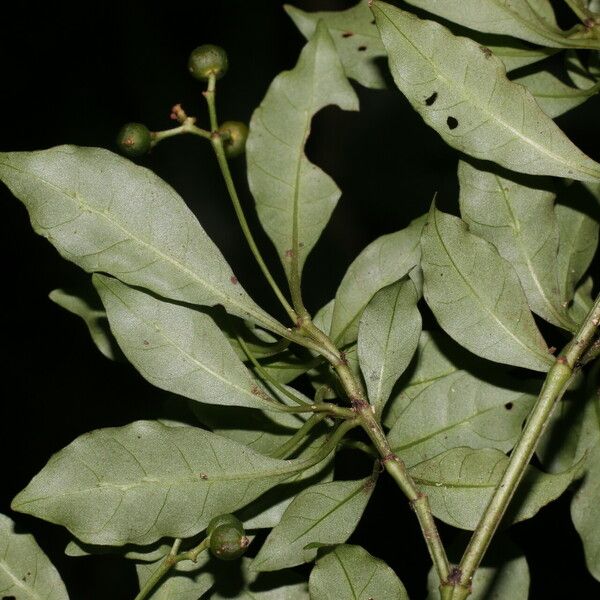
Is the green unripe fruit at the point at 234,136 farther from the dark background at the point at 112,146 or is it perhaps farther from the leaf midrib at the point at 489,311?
the dark background at the point at 112,146

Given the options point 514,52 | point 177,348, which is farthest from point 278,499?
point 514,52

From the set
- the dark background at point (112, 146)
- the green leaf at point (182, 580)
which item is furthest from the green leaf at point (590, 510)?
the dark background at point (112, 146)

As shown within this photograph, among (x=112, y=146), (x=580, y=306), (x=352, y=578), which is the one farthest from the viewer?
(x=112, y=146)

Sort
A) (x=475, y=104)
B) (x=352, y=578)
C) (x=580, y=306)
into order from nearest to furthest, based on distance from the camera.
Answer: (x=352, y=578) < (x=475, y=104) < (x=580, y=306)

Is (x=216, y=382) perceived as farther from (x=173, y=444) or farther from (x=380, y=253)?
(x=380, y=253)

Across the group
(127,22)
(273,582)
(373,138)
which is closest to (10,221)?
(127,22)

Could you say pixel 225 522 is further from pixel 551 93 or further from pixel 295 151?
pixel 551 93
